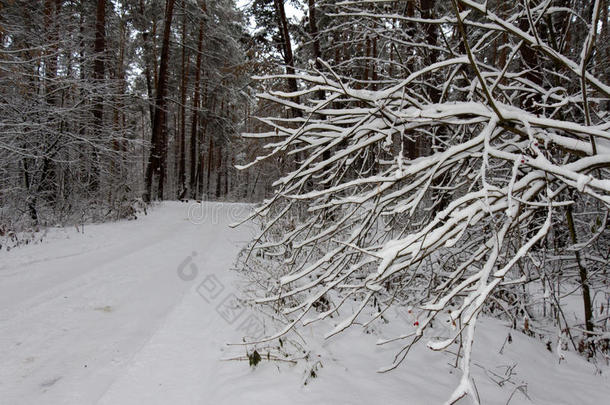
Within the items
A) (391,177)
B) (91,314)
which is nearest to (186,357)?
(91,314)

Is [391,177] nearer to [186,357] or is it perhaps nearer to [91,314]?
[186,357]

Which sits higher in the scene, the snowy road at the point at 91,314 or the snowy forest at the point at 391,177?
the snowy forest at the point at 391,177

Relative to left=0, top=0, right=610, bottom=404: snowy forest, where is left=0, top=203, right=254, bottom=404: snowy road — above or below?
below

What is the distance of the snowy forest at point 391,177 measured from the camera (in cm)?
180

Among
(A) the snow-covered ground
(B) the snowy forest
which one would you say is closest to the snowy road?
(A) the snow-covered ground

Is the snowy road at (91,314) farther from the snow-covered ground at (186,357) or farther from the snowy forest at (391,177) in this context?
the snowy forest at (391,177)

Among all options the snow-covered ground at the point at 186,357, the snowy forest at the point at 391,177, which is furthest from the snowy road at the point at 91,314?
the snowy forest at the point at 391,177

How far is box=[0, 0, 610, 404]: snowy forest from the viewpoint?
1800 mm

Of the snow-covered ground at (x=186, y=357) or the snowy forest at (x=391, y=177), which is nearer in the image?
the snowy forest at (x=391, y=177)

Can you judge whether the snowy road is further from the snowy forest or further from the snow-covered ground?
the snowy forest

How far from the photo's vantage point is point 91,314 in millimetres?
3684

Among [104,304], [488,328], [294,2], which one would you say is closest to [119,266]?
[104,304]

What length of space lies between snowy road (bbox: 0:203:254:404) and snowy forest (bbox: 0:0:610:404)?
0.15 meters

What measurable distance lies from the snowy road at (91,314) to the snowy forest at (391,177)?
0.15 metres
